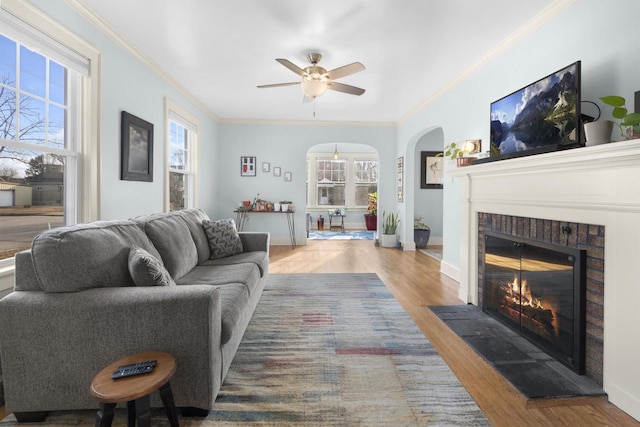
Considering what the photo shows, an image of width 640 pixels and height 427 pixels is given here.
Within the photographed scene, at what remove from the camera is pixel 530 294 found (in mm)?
2471

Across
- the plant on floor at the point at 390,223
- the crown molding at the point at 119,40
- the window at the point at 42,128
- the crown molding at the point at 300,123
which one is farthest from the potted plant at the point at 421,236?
the window at the point at 42,128

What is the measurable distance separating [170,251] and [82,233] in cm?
75

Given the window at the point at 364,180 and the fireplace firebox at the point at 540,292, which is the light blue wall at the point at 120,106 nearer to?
the fireplace firebox at the point at 540,292

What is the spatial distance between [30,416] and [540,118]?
3.62 m

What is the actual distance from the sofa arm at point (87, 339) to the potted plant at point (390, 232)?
5.62 m

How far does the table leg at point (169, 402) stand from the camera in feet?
4.72

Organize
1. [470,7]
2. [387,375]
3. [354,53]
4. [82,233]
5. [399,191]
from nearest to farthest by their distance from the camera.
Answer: [82,233], [387,375], [470,7], [354,53], [399,191]

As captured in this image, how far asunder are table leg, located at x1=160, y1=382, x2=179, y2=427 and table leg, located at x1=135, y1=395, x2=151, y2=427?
104 millimetres

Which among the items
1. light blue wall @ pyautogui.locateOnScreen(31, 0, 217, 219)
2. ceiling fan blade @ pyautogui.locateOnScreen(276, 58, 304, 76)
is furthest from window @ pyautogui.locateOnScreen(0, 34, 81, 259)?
ceiling fan blade @ pyautogui.locateOnScreen(276, 58, 304, 76)

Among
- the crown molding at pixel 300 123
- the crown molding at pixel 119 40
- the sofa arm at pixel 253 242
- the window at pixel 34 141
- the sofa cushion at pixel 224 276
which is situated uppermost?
the crown molding at pixel 300 123

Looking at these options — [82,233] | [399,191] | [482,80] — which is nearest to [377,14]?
[482,80]

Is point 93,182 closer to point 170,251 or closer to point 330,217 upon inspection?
point 170,251

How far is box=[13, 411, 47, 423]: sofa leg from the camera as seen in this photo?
1594mm

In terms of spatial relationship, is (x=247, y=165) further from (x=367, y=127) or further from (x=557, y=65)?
(x=557, y=65)
